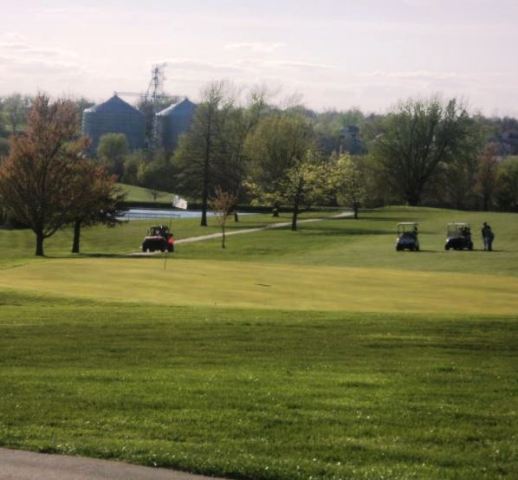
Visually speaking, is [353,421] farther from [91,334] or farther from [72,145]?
[72,145]

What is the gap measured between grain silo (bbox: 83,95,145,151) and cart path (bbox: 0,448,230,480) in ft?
581

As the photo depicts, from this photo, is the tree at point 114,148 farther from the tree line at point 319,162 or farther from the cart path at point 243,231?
the cart path at point 243,231

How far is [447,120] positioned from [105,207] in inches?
2382

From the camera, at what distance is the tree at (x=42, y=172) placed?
189 ft

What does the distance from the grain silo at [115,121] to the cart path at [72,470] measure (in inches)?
6975

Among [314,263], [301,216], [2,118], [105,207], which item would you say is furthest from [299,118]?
[2,118]

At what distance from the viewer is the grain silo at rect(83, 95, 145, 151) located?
188 meters

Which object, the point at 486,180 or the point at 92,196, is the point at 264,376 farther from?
the point at 486,180

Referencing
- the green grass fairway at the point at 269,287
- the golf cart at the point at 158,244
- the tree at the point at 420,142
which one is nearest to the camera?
the green grass fairway at the point at 269,287

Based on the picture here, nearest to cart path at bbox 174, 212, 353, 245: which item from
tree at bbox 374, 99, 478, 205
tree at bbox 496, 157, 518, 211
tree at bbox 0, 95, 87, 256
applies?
tree at bbox 0, 95, 87, 256

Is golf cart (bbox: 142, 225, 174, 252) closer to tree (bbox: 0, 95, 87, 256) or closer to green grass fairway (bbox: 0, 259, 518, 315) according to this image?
tree (bbox: 0, 95, 87, 256)

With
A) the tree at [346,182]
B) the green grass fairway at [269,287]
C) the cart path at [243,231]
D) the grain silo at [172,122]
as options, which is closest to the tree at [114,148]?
the grain silo at [172,122]

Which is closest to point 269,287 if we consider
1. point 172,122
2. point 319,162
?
point 319,162

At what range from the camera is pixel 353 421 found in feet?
32.5
